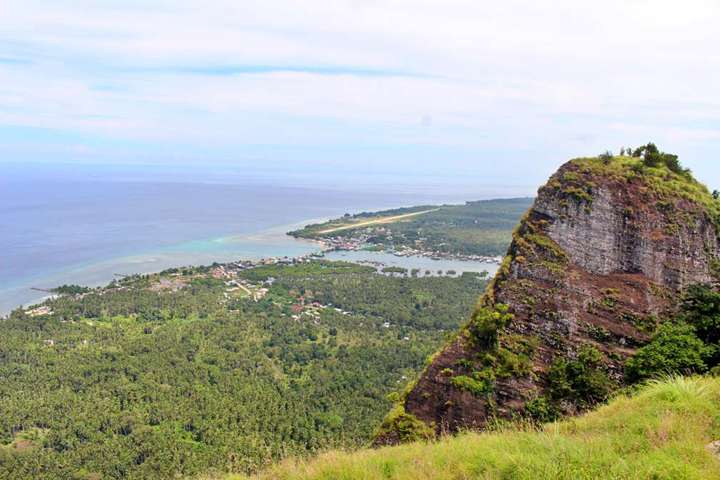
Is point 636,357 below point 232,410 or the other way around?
the other way around

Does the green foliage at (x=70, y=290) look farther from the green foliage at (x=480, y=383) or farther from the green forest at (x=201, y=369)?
the green foliage at (x=480, y=383)

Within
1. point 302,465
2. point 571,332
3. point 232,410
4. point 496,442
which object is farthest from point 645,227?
point 232,410

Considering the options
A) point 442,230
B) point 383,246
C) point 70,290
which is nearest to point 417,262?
point 383,246

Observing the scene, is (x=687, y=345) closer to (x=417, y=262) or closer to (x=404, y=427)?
(x=404, y=427)

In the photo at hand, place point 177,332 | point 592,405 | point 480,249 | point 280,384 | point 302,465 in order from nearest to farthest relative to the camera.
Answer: point 302,465 < point 592,405 < point 280,384 < point 177,332 < point 480,249

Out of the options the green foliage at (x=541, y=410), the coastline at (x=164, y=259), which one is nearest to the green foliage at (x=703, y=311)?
the green foliage at (x=541, y=410)

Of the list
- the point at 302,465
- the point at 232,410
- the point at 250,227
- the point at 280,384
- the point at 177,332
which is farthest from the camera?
the point at 250,227

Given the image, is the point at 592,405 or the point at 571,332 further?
the point at 571,332

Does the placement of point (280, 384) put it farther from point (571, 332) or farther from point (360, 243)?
point (360, 243)
